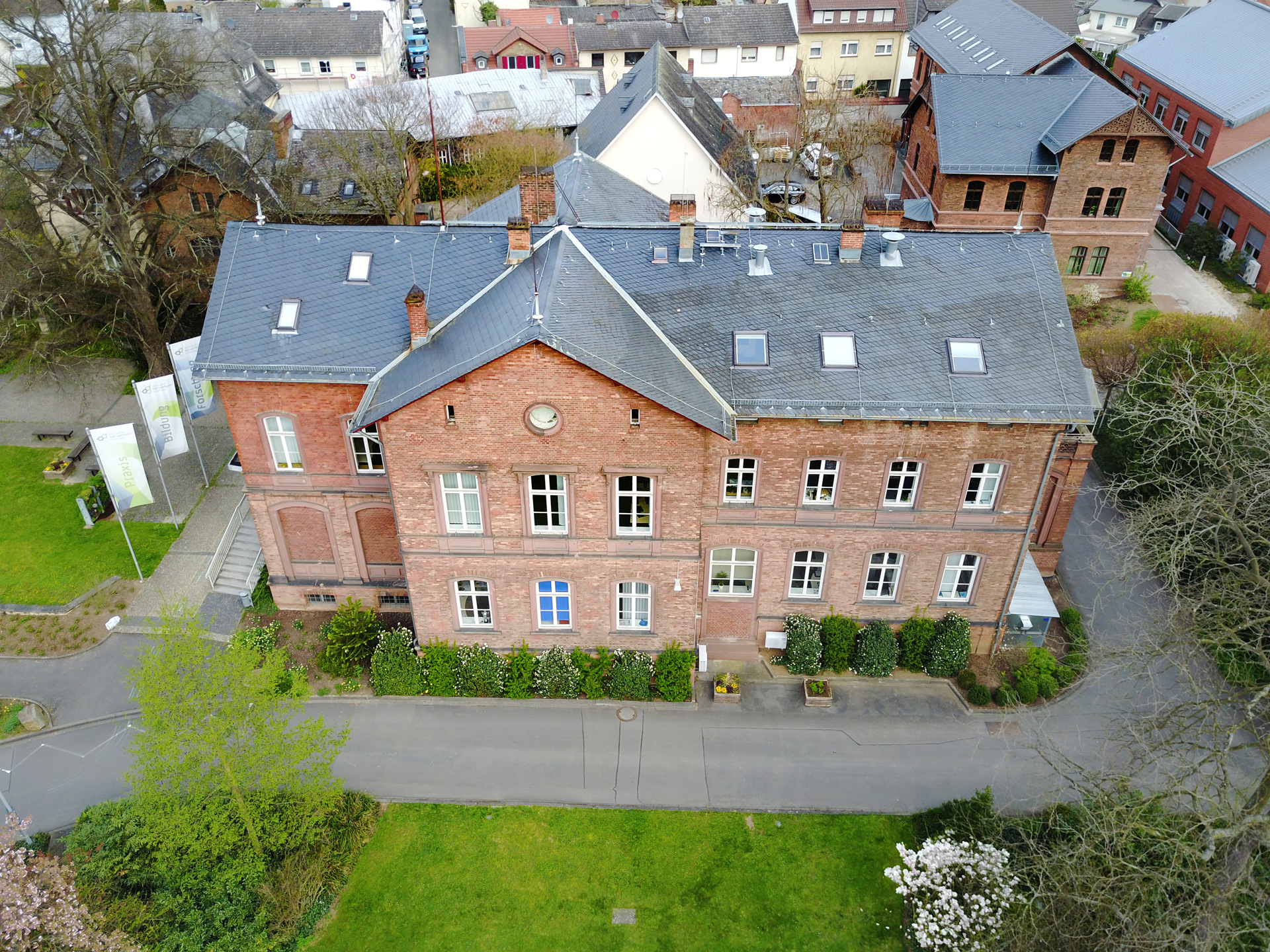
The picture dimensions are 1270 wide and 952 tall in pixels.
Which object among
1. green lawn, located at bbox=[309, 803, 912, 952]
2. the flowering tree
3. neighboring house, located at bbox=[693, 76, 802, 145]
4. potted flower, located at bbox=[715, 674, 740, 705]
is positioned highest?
neighboring house, located at bbox=[693, 76, 802, 145]

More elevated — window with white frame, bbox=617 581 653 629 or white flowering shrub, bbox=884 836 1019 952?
window with white frame, bbox=617 581 653 629

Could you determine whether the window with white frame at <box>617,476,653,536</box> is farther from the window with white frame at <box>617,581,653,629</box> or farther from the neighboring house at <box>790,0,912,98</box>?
the neighboring house at <box>790,0,912,98</box>

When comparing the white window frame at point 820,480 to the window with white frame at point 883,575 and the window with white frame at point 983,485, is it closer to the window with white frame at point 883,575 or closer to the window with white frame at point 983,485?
the window with white frame at point 883,575

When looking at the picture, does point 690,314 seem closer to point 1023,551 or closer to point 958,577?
point 958,577

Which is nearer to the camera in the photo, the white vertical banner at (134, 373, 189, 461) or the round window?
the round window

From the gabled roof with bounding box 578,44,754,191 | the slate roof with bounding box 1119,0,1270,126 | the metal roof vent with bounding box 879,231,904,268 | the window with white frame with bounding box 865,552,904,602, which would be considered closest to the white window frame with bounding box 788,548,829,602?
the window with white frame with bounding box 865,552,904,602

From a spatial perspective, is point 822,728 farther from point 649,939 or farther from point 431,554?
point 431,554

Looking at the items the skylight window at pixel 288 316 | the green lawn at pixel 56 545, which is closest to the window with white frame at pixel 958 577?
the skylight window at pixel 288 316

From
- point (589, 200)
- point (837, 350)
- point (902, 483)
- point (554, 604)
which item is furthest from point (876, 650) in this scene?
point (589, 200)
